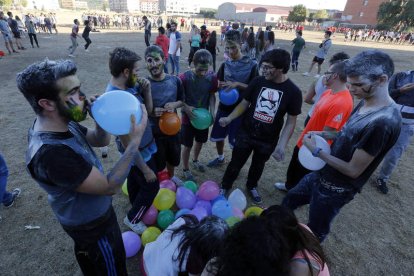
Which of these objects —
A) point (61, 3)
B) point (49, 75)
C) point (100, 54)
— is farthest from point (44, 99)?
point (61, 3)

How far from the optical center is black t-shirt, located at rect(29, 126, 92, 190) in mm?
1341

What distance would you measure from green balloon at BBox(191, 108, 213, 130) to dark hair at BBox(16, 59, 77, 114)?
2.13m

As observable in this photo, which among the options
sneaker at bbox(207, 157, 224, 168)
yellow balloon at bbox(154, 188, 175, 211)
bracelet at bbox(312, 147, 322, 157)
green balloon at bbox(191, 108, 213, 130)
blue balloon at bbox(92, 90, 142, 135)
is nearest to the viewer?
blue balloon at bbox(92, 90, 142, 135)

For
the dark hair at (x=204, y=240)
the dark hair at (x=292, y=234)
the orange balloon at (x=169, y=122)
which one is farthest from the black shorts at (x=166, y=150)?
the dark hair at (x=292, y=234)

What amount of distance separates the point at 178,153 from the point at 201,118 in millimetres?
608

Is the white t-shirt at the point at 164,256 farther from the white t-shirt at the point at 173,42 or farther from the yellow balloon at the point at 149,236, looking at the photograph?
the white t-shirt at the point at 173,42

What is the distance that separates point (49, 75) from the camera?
141cm

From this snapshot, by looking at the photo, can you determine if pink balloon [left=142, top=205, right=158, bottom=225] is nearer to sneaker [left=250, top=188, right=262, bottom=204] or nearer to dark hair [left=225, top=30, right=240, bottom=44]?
sneaker [left=250, top=188, right=262, bottom=204]

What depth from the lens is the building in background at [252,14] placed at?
7194 centimetres

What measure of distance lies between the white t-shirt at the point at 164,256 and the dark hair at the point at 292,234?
0.69 meters

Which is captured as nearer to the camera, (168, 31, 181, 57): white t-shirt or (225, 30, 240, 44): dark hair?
(225, 30, 240, 44): dark hair

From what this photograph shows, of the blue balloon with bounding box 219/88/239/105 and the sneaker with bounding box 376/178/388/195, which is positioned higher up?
the blue balloon with bounding box 219/88/239/105

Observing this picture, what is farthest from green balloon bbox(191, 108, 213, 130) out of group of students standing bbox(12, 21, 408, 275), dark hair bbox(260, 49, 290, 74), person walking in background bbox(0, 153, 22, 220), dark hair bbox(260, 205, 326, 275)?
person walking in background bbox(0, 153, 22, 220)

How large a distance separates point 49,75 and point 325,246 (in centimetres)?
344
